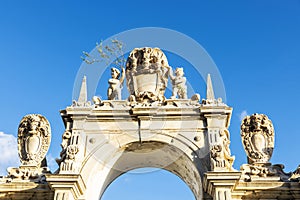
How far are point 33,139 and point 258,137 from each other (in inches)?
375

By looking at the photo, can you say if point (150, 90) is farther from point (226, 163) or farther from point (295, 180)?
point (295, 180)

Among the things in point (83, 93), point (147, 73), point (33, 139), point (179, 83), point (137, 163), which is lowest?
point (137, 163)

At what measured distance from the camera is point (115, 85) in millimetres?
18766

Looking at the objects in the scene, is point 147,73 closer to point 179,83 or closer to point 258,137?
point 179,83

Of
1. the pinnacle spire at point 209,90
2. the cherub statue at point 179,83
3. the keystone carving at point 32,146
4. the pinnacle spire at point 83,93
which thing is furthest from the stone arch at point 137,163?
the pinnacle spire at point 209,90

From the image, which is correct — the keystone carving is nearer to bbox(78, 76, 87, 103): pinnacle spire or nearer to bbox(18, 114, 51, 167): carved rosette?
bbox(18, 114, 51, 167): carved rosette

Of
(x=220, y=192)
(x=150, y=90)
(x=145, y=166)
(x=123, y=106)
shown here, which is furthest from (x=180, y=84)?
(x=220, y=192)

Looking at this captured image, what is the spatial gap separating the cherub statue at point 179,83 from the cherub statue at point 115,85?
7.75 feet

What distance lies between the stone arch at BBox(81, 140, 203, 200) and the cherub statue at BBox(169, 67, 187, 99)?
2.55 meters

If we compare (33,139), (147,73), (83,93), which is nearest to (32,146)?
(33,139)

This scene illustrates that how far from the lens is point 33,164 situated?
16.9 meters

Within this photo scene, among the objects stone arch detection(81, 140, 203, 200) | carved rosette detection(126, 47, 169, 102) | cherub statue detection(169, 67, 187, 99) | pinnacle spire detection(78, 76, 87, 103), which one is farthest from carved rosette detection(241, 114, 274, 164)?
pinnacle spire detection(78, 76, 87, 103)

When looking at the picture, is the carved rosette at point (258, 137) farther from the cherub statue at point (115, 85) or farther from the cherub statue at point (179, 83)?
the cherub statue at point (115, 85)

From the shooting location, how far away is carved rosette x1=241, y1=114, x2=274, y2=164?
16.8m
